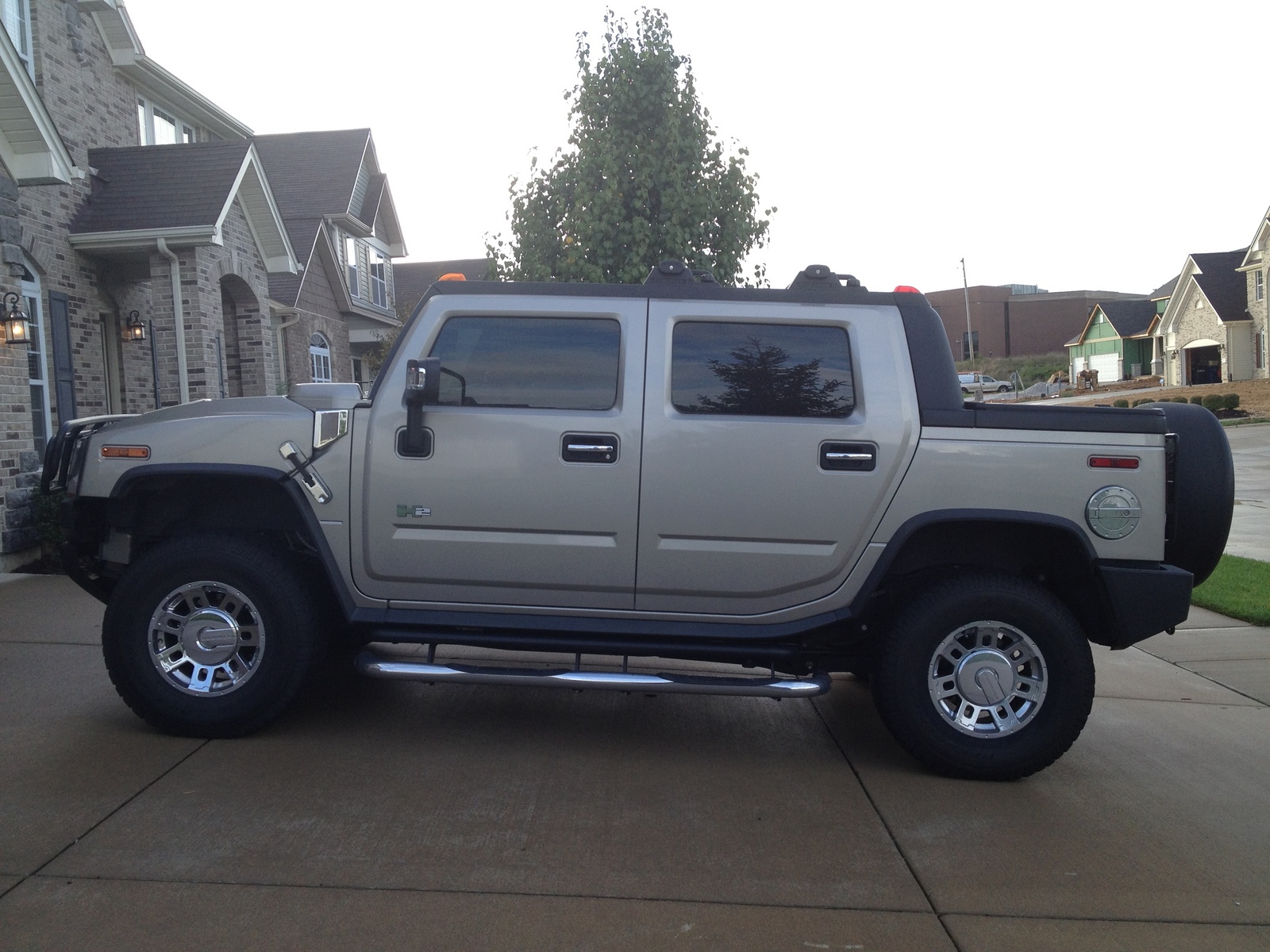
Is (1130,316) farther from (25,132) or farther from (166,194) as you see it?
(25,132)

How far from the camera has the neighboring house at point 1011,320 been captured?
78.4m

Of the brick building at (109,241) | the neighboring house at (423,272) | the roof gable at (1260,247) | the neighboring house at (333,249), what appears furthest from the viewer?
the roof gable at (1260,247)

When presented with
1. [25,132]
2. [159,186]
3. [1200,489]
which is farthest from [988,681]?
[159,186]

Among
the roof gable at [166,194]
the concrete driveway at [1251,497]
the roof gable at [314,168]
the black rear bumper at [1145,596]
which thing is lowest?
the concrete driveway at [1251,497]

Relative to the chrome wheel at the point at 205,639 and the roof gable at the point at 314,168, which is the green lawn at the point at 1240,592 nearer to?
the chrome wheel at the point at 205,639

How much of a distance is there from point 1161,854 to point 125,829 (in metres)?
3.71

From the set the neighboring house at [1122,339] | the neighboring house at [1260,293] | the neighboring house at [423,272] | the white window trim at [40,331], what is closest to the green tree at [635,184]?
the white window trim at [40,331]

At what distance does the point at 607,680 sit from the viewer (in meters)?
4.64

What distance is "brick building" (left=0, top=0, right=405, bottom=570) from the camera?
9609 mm

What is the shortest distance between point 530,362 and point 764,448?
1095 mm

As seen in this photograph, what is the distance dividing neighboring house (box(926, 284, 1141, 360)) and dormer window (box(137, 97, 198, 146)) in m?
67.7

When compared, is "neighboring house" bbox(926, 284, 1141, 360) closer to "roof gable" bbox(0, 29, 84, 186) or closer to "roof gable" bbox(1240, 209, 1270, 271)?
"roof gable" bbox(1240, 209, 1270, 271)

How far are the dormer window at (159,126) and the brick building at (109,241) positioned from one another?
0.15 ft

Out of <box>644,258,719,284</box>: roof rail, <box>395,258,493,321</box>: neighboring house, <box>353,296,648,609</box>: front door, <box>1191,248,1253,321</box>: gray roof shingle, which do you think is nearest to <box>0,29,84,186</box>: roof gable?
<box>353,296,648,609</box>: front door
